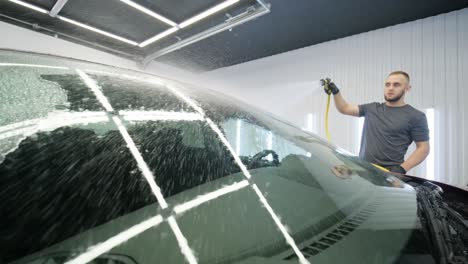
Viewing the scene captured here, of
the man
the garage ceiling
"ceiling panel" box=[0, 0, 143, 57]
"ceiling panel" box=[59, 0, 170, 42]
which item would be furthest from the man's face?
"ceiling panel" box=[0, 0, 143, 57]

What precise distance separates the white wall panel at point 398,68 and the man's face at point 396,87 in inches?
62.8

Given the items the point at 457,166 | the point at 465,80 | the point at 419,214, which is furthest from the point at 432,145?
the point at 419,214

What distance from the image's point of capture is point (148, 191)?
37 centimetres

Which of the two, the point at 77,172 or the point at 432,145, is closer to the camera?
the point at 77,172

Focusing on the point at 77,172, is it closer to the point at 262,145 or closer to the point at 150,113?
the point at 150,113

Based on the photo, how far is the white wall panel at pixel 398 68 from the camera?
116 inches

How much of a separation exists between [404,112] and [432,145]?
5.31 feet

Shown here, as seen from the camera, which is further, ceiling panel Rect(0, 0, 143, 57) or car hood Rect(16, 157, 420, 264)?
ceiling panel Rect(0, 0, 143, 57)

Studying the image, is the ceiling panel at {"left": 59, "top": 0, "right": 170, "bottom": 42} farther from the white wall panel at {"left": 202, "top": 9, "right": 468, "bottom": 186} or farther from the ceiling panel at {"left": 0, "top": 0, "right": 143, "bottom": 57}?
the white wall panel at {"left": 202, "top": 9, "right": 468, "bottom": 186}

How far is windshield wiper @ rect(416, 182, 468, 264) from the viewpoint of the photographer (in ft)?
1.34

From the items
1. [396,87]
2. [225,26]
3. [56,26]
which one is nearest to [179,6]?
[225,26]

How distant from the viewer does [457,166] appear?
114 inches

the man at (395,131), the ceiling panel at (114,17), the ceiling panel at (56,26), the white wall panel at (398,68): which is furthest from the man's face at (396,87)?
the ceiling panel at (56,26)

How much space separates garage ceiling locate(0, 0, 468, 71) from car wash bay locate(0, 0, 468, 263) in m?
0.01
